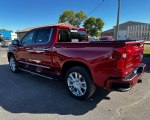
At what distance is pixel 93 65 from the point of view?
366 cm

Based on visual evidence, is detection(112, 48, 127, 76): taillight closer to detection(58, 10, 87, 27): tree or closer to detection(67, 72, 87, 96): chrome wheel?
detection(67, 72, 87, 96): chrome wheel

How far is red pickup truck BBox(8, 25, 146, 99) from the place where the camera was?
3.37m

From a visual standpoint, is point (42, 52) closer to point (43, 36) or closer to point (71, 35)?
point (43, 36)

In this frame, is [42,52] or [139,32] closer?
[42,52]

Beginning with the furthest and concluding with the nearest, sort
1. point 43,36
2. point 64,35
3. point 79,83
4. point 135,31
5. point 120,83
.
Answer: point 135,31, point 43,36, point 64,35, point 79,83, point 120,83

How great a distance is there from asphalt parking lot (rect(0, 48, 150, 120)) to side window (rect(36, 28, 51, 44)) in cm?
148

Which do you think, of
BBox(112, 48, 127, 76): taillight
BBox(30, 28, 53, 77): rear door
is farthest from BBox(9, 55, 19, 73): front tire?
BBox(112, 48, 127, 76): taillight

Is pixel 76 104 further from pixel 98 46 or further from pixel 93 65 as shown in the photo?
pixel 98 46

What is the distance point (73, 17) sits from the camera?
63.2m

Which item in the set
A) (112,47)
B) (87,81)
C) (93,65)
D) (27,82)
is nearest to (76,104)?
(87,81)

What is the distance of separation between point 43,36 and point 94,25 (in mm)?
55586

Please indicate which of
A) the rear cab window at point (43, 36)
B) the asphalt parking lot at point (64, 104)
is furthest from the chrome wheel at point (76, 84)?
the rear cab window at point (43, 36)

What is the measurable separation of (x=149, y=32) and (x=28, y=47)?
236 feet

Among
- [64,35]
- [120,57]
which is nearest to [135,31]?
[64,35]
